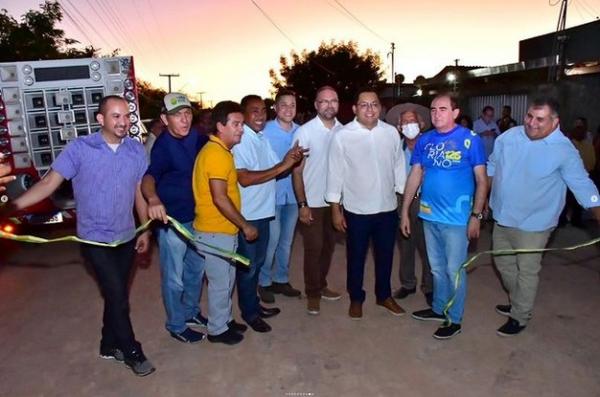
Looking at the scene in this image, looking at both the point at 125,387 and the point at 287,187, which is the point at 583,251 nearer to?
the point at 287,187

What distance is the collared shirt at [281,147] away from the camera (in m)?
5.38

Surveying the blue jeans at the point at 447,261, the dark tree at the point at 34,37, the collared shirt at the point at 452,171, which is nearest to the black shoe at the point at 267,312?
the blue jeans at the point at 447,261

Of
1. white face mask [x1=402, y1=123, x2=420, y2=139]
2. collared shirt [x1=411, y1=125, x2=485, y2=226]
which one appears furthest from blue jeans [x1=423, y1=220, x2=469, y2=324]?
white face mask [x1=402, y1=123, x2=420, y2=139]

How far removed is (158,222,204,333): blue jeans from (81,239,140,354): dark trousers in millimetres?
294

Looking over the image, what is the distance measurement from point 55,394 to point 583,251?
6.41 m

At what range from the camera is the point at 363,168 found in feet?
15.2

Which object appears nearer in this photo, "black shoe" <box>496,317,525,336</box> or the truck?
"black shoe" <box>496,317,525,336</box>

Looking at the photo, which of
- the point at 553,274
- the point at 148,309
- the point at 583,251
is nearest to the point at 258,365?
the point at 148,309

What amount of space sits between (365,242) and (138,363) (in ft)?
7.38

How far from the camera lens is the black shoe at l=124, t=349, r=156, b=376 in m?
3.89

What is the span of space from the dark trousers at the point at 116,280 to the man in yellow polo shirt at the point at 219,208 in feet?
1.91

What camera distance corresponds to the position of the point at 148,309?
206 inches

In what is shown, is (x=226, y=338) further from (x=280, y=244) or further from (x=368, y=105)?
(x=368, y=105)

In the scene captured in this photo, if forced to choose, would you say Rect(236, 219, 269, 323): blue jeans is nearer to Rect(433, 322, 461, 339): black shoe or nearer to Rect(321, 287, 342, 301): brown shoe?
Rect(321, 287, 342, 301): brown shoe
